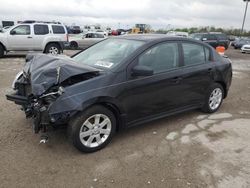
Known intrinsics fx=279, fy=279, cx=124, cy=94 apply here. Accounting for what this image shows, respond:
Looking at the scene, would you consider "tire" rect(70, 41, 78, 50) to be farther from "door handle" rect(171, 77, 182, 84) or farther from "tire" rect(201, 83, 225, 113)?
"door handle" rect(171, 77, 182, 84)

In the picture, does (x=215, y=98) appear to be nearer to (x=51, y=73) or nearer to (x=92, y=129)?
(x=92, y=129)

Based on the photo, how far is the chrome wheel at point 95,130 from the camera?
375 centimetres

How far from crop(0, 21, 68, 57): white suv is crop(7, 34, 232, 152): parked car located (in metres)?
9.94

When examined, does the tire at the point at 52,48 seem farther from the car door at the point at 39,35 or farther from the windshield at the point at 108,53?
the windshield at the point at 108,53

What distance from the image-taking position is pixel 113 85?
388 cm

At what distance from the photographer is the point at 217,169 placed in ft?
11.6

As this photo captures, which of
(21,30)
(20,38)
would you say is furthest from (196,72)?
(21,30)

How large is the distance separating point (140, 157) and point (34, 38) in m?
12.2

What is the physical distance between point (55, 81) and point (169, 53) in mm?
1992

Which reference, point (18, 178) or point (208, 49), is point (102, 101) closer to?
point (18, 178)

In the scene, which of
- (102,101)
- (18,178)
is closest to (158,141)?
(102,101)

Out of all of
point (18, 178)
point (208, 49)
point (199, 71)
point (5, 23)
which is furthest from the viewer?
point (5, 23)

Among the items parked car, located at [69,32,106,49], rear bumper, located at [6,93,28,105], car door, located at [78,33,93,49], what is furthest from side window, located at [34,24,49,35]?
rear bumper, located at [6,93,28,105]

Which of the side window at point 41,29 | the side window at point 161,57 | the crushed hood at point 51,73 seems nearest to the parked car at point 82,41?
the side window at point 41,29
